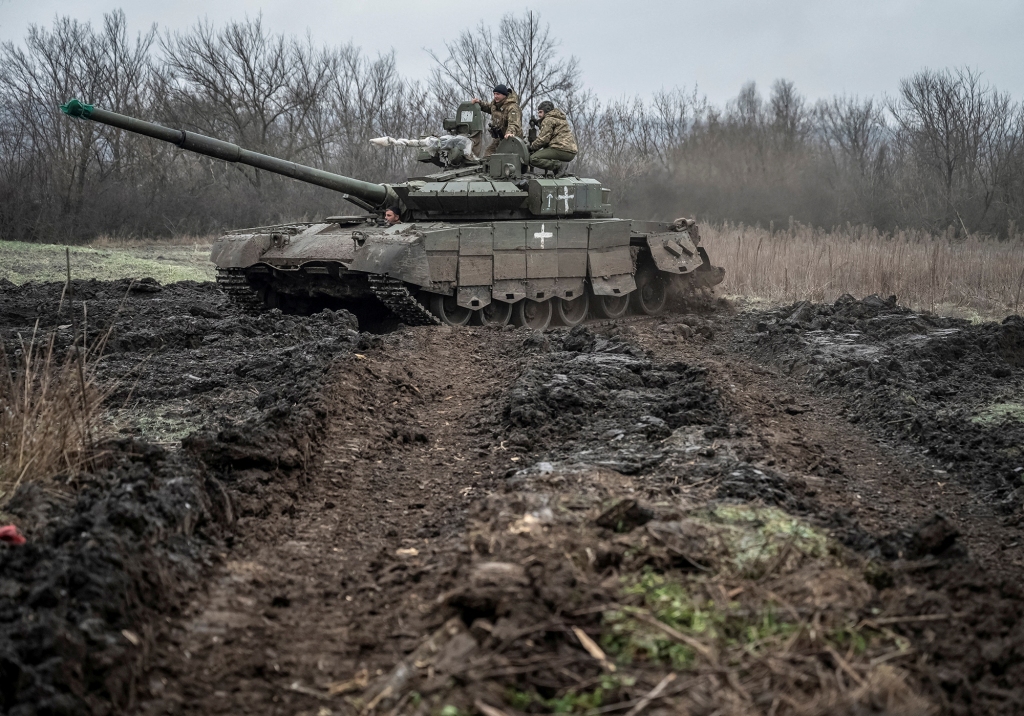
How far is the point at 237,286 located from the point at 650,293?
19.9 feet

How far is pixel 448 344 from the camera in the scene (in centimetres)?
1029

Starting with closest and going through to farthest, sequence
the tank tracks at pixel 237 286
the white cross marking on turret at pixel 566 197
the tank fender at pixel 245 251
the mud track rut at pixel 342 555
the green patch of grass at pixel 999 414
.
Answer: the mud track rut at pixel 342 555, the green patch of grass at pixel 999 414, the tank fender at pixel 245 251, the tank tracks at pixel 237 286, the white cross marking on turret at pixel 566 197

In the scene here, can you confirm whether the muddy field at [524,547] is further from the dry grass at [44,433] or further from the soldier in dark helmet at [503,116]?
the soldier in dark helmet at [503,116]

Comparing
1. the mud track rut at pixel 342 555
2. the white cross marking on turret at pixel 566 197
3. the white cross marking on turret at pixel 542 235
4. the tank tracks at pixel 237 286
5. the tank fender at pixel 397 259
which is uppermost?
the white cross marking on turret at pixel 566 197

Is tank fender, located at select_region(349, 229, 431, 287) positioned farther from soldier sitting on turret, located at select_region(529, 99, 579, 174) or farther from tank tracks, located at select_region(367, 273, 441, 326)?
soldier sitting on turret, located at select_region(529, 99, 579, 174)

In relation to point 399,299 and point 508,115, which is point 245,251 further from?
point 508,115

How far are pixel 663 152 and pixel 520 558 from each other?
99.3ft

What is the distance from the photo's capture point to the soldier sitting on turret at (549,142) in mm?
13227

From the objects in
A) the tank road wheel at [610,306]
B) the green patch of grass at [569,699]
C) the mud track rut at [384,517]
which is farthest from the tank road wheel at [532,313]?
the green patch of grass at [569,699]

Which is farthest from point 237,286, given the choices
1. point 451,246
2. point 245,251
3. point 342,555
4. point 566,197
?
point 342,555

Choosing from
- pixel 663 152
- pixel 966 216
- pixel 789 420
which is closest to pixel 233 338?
pixel 789 420

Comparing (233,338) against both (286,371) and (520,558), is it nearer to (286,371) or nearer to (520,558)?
(286,371)

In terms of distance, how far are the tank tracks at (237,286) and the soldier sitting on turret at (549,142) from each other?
3833mm

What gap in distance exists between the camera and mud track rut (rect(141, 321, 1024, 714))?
10.9 feet
